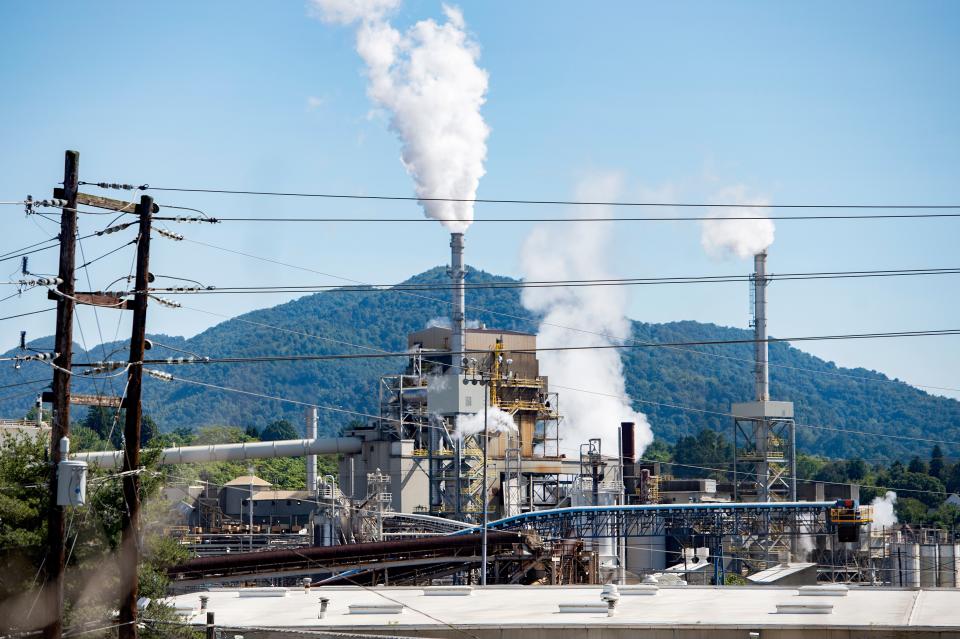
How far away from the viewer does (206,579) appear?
54438 mm

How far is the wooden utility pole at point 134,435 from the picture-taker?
25.2 metres

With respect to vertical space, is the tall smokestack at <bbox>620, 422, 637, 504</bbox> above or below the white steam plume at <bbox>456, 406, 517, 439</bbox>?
below

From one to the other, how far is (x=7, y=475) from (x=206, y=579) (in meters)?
23.7

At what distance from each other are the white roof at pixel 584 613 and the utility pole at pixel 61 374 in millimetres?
9244

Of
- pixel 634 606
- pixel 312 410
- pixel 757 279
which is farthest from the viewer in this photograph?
pixel 312 410

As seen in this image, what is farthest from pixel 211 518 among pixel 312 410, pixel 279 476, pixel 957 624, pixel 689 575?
pixel 957 624

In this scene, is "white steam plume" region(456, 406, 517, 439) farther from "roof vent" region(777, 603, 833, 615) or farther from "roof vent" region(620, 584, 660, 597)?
"roof vent" region(777, 603, 833, 615)

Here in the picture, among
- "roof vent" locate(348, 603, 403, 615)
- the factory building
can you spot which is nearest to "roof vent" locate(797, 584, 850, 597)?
"roof vent" locate(348, 603, 403, 615)

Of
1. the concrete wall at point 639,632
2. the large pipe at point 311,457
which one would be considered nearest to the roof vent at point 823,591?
the concrete wall at point 639,632

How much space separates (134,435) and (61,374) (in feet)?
6.59

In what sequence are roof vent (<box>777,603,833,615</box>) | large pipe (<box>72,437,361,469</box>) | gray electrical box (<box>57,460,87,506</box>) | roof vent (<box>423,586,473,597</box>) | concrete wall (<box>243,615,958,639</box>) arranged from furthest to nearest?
1. large pipe (<box>72,437,361,469</box>)
2. roof vent (<box>423,586,473,597</box>)
3. roof vent (<box>777,603,833,615</box>)
4. concrete wall (<box>243,615,958,639</box>)
5. gray electrical box (<box>57,460,87,506</box>)

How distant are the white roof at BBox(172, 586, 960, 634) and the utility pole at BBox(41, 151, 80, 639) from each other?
9.24 meters

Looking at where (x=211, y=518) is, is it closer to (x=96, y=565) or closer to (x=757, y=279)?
(x=757, y=279)

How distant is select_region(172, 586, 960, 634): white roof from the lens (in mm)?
29438
